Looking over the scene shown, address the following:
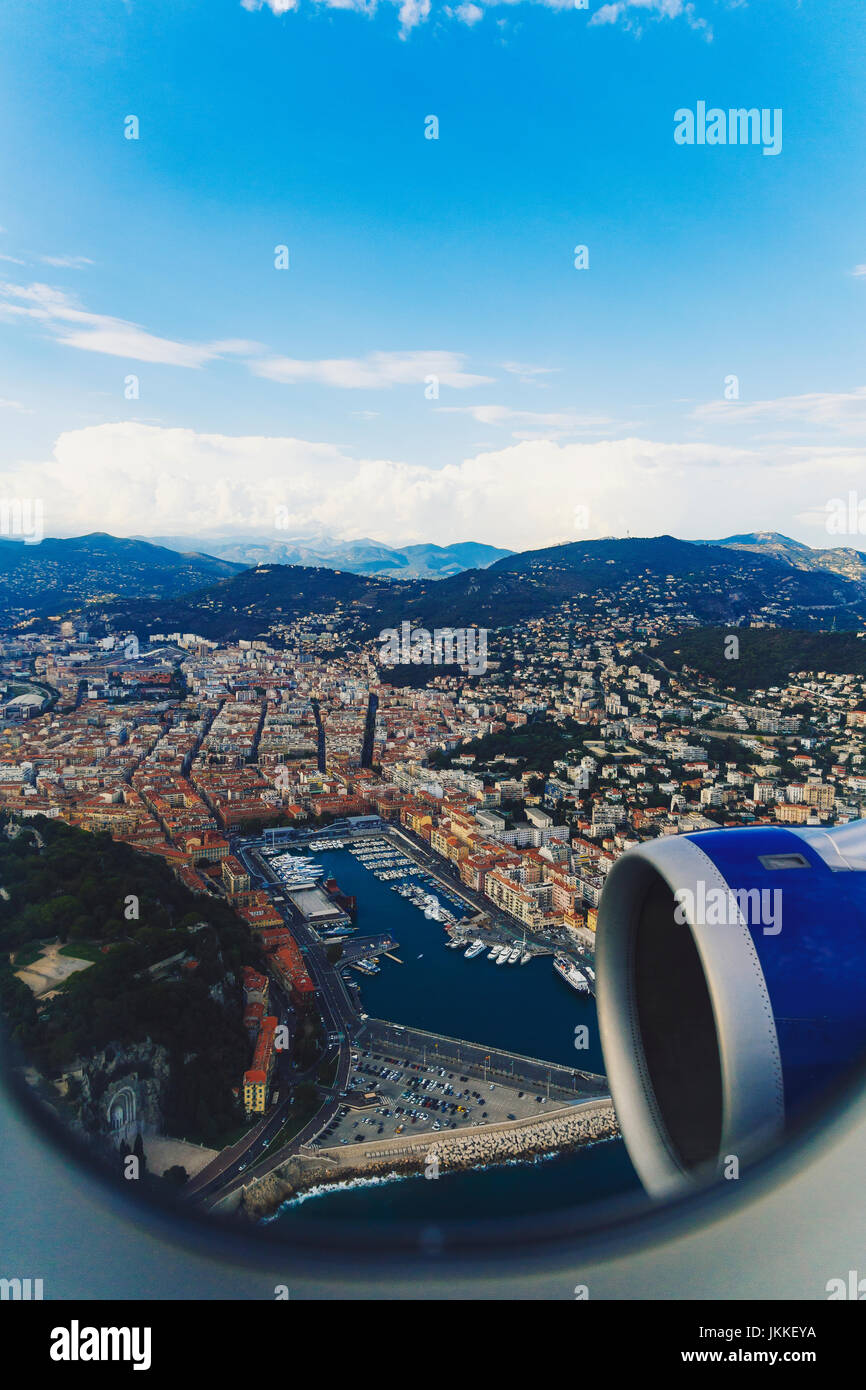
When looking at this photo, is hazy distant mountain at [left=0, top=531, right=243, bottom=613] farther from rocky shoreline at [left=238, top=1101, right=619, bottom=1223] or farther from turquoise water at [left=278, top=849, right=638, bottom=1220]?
rocky shoreline at [left=238, top=1101, right=619, bottom=1223]

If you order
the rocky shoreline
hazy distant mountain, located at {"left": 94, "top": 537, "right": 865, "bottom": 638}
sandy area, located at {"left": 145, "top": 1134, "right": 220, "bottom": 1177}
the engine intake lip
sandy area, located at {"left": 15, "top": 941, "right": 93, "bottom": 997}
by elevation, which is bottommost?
the rocky shoreline

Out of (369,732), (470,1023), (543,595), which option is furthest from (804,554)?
(470,1023)

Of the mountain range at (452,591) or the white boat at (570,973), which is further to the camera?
the mountain range at (452,591)

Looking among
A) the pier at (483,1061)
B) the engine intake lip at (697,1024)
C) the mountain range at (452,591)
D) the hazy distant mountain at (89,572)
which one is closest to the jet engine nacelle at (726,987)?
the engine intake lip at (697,1024)

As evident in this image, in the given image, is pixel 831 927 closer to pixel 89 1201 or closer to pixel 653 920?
pixel 653 920

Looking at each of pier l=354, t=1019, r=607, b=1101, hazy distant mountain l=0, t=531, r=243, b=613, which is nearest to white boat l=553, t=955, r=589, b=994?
pier l=354, t=1019, r=607, b=1101

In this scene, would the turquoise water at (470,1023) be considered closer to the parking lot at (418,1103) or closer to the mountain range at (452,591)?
the parking lot at (418,1103)
